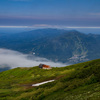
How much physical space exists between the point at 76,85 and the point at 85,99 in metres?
13.6

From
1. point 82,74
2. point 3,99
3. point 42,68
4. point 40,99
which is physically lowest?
point 42,68

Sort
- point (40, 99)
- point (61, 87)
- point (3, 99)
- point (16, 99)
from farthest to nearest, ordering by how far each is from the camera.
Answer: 1. point (3, 99)
2. point (16, 99)
3. point (61, 87)
4. point (40, 99)

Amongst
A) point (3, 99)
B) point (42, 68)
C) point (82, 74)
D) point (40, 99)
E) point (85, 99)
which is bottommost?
point (42, 68)

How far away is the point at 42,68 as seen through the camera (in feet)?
440

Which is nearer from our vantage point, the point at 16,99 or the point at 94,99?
the point at 94,99

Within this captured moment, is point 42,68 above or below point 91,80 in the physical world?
below

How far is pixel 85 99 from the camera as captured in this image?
2058 centimetres

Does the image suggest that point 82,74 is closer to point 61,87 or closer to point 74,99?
point 61,87

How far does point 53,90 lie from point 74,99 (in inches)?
606

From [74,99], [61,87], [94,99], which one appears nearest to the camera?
[94,99]

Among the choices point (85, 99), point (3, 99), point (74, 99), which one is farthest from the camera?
point (3, 99)

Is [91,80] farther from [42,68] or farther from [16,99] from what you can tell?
[42,68]

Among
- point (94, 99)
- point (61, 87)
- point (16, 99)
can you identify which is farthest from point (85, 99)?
point (16, 99)

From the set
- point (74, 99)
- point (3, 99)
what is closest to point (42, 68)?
point (3, 99)
